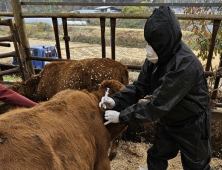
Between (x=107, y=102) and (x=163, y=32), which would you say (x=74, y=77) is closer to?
(x=107, y=102)

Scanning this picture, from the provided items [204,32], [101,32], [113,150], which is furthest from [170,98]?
[204,32]

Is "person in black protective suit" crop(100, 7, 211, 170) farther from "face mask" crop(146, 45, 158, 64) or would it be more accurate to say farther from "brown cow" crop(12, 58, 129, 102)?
"brown cow" crop(12, 58, 129, 102)

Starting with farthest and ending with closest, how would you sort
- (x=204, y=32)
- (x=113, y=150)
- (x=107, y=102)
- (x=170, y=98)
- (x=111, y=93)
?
(x=204, y=32), (x=113, y=150), (x=111, y=93), (x=107, y=102), (x=170, y=98)

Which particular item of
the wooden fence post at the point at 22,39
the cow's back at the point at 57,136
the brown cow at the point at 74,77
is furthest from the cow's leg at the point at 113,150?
the wooden fence post at the point at 22,39

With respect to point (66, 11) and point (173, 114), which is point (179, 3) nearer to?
point (66, 11)

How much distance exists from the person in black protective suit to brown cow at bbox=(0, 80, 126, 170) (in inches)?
6.8

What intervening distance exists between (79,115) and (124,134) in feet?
6.56

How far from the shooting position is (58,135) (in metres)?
1.53

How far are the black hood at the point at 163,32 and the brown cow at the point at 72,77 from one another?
163 cm

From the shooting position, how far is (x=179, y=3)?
11.2 ft

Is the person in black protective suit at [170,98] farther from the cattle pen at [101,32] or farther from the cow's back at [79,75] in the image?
the cattle pen at [101,32]

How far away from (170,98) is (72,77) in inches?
84.1

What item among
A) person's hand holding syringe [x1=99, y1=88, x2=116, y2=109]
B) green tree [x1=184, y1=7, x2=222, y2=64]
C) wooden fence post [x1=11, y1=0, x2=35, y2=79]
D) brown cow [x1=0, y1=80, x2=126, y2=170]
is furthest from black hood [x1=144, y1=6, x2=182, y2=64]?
wooden fence post [x1=11, y1=0, x2=35, y2=79]

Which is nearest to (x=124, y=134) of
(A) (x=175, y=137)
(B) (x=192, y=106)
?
(A) (x=175, y=137)
